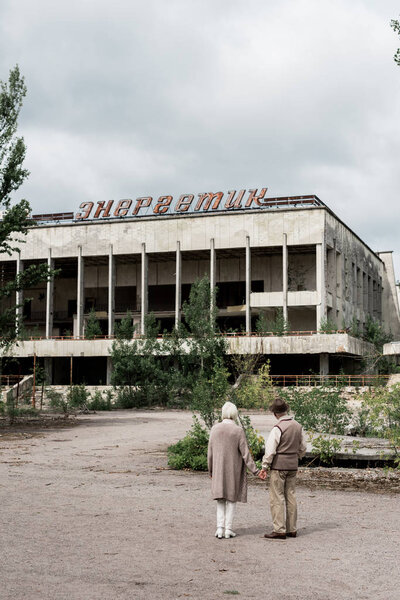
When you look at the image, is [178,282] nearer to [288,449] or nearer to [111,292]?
[111,292]

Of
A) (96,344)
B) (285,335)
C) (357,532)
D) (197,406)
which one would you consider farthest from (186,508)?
(96,344)

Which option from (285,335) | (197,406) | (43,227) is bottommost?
(197,406)

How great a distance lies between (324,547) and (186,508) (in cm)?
286

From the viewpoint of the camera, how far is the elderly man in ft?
26.6

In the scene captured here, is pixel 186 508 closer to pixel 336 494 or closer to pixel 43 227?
pixel 336 494

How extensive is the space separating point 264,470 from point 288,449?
39cm

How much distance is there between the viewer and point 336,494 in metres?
11.2

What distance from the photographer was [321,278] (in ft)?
188

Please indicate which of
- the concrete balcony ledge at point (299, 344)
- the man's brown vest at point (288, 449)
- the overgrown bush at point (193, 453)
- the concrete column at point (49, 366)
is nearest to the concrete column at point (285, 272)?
the concrete balcony ledge at point (299, 344)

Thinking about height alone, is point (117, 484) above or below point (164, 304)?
below

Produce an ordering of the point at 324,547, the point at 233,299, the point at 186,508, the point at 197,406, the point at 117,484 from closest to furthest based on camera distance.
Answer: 1. the point at 324,547
2. the point at 186,508
3. the point at 117,484
4. the point at 197,406
5. the point at 233,299

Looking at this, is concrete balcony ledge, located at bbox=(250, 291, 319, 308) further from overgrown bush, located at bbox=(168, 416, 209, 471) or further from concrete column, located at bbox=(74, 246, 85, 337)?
overgrown bush, located at bbox=(168, 416, 209, 471)

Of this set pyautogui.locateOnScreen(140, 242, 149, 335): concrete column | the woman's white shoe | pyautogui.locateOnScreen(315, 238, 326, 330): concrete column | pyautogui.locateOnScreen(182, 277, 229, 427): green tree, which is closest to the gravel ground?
the woman's white shoe

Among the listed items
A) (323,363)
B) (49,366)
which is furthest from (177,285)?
(323,363)
